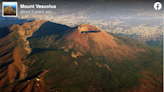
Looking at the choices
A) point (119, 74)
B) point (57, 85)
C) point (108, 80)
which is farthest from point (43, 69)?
point (119, 74)

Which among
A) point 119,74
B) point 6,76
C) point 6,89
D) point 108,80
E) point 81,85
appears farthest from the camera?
point 119,74

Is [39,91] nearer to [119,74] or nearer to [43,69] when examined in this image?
[43,69]

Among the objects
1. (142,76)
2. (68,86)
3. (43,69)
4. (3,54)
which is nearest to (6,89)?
(43,69)

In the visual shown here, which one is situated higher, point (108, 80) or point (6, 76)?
point (6, 76)

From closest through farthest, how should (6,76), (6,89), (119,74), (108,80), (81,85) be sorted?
(6,89)
(6,76)
(81,85)
(108,80)
(119,74)

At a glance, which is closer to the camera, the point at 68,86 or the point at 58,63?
the point at 68,86

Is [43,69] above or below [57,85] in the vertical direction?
above

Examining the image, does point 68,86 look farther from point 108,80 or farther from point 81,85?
point 108,80

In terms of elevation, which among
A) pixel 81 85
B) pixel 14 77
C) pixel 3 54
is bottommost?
pixel 81 85

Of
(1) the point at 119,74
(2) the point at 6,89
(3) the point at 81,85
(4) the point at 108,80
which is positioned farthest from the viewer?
(1) the point at 119,74
